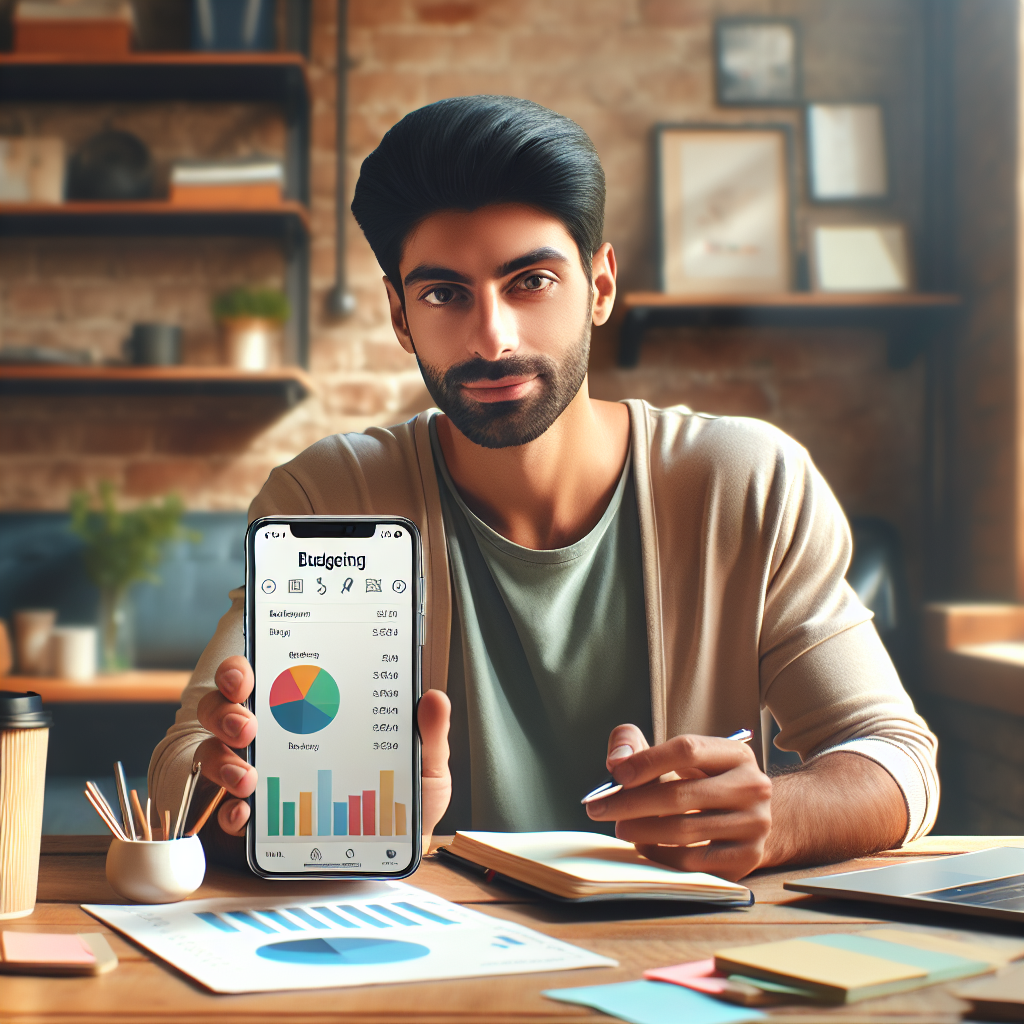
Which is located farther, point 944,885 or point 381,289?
point 381,289

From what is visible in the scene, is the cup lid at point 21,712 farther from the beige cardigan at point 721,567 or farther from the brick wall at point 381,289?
the brick wall at point 381,289

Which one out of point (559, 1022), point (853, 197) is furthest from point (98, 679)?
point (853, 197)

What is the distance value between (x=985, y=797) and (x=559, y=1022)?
2090 mm

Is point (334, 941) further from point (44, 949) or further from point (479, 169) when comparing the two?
A: point (479, 169)

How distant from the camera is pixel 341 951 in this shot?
1.73 ft

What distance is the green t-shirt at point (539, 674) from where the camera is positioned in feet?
3.54

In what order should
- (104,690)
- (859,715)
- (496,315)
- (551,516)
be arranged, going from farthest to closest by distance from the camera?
(104,690), (551,516), (496,315), (859,715)

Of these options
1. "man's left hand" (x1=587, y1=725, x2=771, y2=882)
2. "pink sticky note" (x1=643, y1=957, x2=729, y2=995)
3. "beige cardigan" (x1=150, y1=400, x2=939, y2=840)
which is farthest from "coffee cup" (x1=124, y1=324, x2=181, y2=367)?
"pink sticky note" (x1=643, y1=957, x2=729, y2=995)

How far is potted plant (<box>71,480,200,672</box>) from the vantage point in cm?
245

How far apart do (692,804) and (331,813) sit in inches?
9.1

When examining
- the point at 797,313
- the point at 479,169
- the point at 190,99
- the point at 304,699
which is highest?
the point at 190,99

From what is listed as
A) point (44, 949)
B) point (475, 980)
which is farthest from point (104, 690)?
point (475, 980)

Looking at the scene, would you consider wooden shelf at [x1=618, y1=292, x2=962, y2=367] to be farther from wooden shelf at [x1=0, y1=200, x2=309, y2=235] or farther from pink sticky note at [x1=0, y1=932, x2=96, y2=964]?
pink sticky note at [x1=0, y1=932, x2=96, y2=964]

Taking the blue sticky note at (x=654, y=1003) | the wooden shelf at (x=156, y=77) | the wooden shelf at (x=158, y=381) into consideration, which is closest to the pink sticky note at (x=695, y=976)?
the blue sticky note at (x=654, y=1003)
